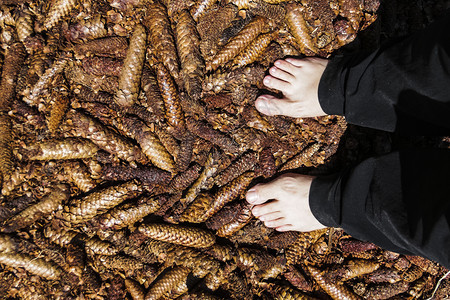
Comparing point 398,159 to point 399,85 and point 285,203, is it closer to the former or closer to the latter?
point 399,85

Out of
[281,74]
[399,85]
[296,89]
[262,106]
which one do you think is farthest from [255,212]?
[399,85]

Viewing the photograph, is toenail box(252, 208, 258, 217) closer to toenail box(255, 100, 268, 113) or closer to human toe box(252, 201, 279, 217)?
human toe box(252, 201, 279, 217)

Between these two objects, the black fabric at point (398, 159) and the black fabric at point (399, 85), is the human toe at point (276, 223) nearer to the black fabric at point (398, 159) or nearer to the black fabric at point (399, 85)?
the black fabric at point (398, 159)

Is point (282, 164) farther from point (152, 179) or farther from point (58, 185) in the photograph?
point (58, 185)

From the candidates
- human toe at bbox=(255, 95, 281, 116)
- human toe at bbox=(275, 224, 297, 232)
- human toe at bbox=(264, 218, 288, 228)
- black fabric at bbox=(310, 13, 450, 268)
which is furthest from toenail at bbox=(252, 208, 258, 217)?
human toe at bbox=(255, 95, 281, 116)

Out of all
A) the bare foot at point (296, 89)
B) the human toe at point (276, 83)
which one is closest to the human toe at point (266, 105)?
the bare foot at point (296, 89)

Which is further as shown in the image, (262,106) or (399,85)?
(262,106)
